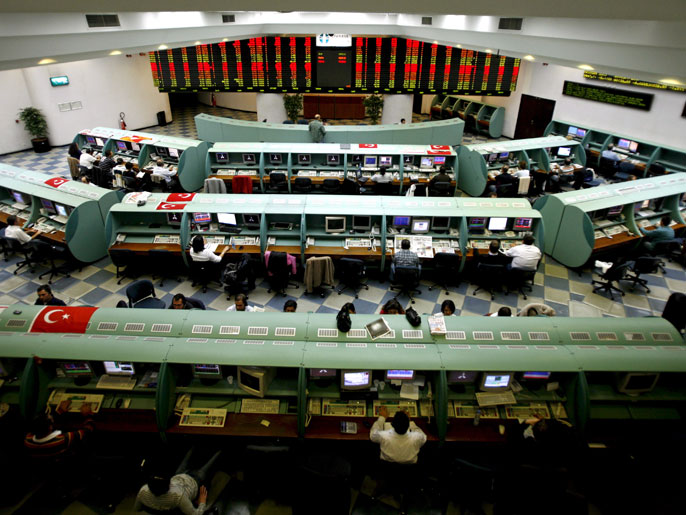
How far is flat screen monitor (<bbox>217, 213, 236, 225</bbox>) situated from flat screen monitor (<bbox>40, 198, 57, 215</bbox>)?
11.9ft

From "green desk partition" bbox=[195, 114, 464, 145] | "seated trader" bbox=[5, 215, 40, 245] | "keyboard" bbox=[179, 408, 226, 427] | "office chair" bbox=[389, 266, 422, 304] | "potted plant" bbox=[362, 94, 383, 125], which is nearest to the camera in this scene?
"keyboard" bbox=[179, 408, 226, 427]

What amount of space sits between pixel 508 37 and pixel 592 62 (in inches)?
106

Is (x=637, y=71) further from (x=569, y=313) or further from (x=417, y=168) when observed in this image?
(x=417, y=168)

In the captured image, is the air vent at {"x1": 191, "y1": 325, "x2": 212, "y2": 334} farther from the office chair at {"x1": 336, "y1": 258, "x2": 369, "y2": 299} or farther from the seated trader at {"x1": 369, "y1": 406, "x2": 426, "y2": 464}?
the office chair at {"x1": 336, "y1": 258, "x2": 369, "y2": 299}

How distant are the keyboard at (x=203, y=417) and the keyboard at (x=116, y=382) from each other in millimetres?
713

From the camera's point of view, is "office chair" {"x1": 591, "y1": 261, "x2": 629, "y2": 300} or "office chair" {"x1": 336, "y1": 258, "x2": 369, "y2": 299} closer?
"office chair" {"x1": 336, "y1": 258, "x2": 369, "y2": 299}

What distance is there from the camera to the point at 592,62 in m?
5.83

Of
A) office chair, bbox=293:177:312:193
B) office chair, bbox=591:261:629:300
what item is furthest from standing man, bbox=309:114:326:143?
office chair, bbox=591:261:629:300

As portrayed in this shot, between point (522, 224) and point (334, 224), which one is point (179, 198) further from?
point (522, 224)

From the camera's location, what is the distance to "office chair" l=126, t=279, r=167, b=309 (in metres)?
6.13

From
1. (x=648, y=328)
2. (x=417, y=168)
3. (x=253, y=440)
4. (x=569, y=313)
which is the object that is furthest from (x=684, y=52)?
(x=417, y=168)

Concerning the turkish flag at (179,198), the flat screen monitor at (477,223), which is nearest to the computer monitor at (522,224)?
the flat screen monitor at (477,223)

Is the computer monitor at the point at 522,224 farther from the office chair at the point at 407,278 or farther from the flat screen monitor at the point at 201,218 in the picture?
the flat screen monitor at the point at 201,218

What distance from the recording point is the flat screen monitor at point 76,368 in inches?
181
